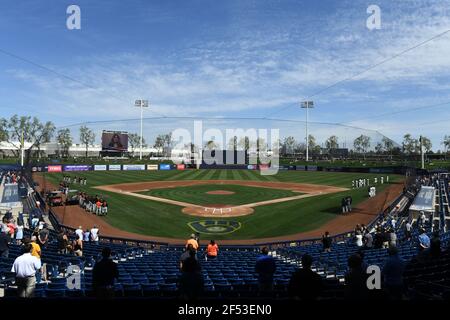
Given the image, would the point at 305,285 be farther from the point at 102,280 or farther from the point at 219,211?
the point at 219,211

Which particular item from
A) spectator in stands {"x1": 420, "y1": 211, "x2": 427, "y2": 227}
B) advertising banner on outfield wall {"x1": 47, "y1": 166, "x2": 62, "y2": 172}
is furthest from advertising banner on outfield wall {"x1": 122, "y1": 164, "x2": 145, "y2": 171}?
spectator in stands {"x1": 420, "y1": 211, "x2": 427, "y2": 227}

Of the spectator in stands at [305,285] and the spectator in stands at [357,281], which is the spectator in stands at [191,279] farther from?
the spectator in stands at [357,281]

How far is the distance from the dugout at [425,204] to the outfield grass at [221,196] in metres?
16.9

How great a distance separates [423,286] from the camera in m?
7.94

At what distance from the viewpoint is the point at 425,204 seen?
2392cm

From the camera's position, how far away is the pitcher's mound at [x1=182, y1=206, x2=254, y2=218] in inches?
1202

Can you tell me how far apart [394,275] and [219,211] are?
26332 mm

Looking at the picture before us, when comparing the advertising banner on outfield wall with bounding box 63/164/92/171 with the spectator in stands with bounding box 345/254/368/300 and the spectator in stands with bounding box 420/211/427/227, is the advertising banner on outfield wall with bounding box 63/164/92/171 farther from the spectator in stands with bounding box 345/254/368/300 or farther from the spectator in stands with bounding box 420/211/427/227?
the spectator in stands with bounding box 345/254/368/300

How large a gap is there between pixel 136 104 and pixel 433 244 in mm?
96151

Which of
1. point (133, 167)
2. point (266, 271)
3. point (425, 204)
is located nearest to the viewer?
point (266, 271)

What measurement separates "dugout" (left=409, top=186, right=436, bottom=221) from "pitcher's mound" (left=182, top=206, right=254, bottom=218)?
13.3m

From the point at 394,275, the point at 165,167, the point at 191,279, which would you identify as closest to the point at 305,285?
the point at 191,279

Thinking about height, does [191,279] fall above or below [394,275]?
above
